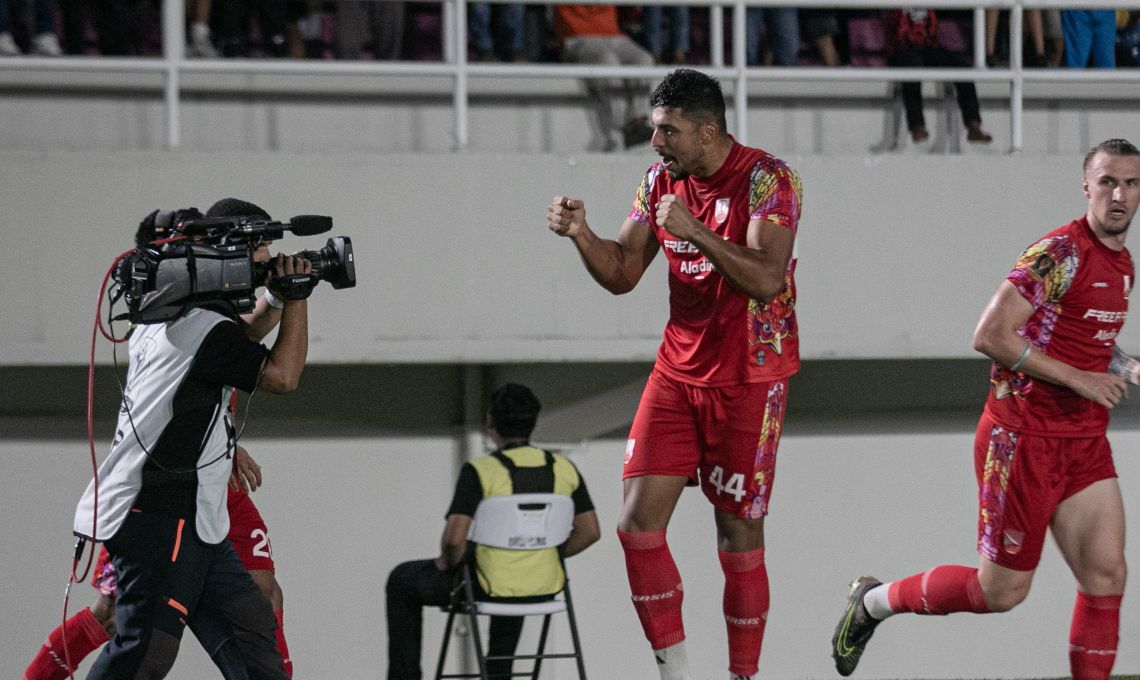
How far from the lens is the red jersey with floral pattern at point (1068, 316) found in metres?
4.35

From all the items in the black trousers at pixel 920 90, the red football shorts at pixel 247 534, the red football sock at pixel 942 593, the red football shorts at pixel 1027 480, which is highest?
the black trousers at pixel 920 90

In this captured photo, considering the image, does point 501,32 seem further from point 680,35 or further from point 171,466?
point 171,466

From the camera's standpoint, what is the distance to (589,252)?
423 centimetres

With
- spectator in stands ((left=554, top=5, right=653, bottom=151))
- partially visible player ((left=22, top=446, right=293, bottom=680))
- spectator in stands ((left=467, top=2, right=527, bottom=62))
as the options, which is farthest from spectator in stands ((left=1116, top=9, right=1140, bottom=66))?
partially visible player ((left=22, top=446, right=293, bottom=680))

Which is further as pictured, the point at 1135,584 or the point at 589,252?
the point at 1135,584

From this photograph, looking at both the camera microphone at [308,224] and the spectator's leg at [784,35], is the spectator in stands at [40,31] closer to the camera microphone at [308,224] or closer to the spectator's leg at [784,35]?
the camera microphone at [308,224]

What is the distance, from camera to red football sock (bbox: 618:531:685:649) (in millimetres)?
4188

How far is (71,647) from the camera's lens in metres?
4.90

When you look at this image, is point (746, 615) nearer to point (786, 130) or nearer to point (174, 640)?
point (174, 640)

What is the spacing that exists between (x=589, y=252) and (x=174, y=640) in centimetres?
164

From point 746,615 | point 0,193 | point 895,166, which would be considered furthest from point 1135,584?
point 0,193

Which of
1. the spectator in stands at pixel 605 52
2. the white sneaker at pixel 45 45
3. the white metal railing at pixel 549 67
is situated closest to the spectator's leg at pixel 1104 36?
the white metal railing at pixel 549 67

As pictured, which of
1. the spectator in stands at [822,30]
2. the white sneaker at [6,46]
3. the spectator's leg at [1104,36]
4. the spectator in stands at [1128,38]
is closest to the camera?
the white sneaker at [6,46]

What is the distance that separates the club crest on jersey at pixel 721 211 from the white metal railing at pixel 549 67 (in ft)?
6.82
